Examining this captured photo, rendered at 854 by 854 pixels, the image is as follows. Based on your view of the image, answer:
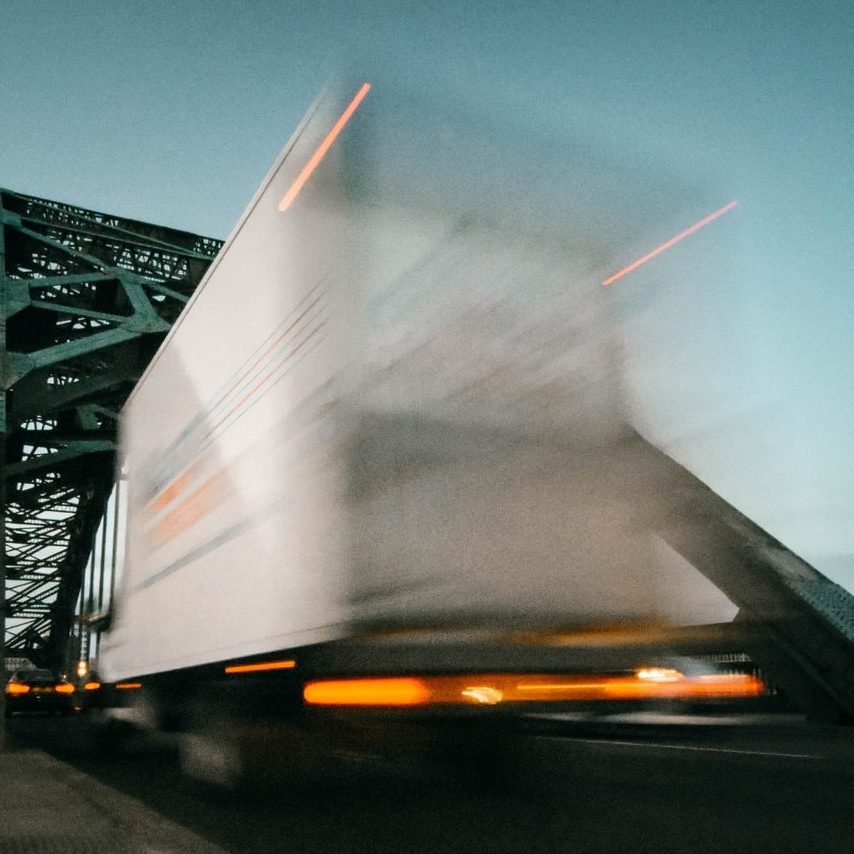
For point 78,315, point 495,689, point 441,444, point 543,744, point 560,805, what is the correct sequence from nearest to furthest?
point 441,444, point 495,689, point 560,805, point 543,744, point 78,315


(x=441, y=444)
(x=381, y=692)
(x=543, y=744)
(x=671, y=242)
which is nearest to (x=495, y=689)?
(x=381, y=692)

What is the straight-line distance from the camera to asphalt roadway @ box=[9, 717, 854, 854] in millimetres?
5082

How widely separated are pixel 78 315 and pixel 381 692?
55.0ft

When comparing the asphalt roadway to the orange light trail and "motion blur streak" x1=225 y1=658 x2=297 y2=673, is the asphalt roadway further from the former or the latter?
the orange light trail

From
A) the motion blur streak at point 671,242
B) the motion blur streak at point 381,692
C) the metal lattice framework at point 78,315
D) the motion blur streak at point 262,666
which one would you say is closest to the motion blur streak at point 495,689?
the motion blur streak at point 381,692

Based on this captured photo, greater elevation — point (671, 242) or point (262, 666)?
point (671, 242)

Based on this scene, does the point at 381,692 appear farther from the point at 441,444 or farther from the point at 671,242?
the point at 671,242

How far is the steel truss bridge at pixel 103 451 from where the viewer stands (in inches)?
247

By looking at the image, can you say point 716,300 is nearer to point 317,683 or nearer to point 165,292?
point 317,683

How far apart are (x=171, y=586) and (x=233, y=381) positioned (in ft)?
6.68

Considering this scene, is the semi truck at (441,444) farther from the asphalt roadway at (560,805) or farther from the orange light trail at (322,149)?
the asphalt roadway at (560,805)

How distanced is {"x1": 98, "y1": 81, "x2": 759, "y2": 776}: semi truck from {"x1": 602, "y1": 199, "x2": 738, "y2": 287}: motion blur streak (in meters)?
0.07

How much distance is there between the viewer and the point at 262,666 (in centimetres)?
533

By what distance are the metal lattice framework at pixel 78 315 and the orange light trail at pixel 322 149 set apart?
12.4 meters
